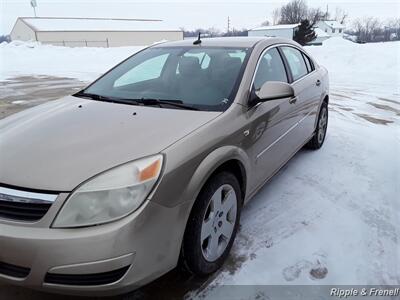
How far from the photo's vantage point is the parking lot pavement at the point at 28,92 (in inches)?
309

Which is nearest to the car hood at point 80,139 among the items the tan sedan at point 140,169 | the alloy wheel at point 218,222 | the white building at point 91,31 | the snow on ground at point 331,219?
the tan sedan at point 140,169

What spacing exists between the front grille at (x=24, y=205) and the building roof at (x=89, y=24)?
58.0 meters

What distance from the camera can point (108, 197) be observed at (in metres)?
1.82

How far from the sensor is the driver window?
3270 mm

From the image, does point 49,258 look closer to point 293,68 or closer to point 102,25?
point 293,68

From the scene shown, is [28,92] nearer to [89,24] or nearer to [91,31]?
[91,31]

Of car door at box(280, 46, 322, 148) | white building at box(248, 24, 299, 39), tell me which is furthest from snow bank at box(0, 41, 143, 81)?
white building at box(248, 24, 299, 39)

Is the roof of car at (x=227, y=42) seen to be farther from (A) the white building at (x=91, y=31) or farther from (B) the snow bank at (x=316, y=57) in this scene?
(A) the white building at (x=91, y=31)

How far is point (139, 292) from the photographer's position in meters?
2.32

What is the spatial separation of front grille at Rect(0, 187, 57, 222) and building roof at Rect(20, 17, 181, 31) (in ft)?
190

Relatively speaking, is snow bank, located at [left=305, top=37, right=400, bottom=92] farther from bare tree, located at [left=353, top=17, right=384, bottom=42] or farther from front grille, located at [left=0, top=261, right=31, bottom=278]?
bare tree, located at [left=353, top=17, right=384, bottom=42]

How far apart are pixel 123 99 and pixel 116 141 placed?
0.81m

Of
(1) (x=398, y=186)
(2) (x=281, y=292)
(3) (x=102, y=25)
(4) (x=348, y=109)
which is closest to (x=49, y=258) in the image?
(2) (x=281, y=292)

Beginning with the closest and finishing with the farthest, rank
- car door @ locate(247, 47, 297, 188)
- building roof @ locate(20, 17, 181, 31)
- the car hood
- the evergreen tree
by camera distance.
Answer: the car hood
car door @ locate(247, 47, 297, 188)
the evergreen tree
building roof @ locate(20, 17, 181, 31)
